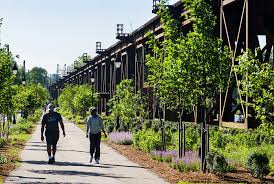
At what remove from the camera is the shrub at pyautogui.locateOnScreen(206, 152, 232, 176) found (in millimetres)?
12625

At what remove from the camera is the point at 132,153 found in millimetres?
19328

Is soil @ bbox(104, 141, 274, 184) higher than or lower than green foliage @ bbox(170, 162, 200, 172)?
lower

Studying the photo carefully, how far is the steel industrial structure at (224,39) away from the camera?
17.3 metres

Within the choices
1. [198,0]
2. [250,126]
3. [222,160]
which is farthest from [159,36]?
[222,160]

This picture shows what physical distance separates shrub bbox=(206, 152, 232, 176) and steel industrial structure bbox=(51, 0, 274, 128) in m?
1.62

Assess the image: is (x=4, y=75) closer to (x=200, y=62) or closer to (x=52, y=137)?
(x=52, y=137)

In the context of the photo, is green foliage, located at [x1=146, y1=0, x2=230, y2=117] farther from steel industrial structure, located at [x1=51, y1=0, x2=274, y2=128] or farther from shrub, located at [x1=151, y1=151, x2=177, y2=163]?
shrub, located at [x1=151, y1=151, x2=177, y2=163]

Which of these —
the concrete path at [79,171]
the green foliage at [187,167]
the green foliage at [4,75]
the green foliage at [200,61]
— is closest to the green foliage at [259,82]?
the concrete path at [79,171]

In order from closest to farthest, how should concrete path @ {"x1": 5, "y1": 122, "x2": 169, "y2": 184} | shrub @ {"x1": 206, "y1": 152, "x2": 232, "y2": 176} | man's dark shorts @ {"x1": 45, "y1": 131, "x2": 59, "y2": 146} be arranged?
1. concrete path @ {"x1": 5, "y1": 122, "x2": 169, "y2": 184}
2. shrub @ {"x1": 206, "y1": 152, "x2": 232, "y2": 176}
3. man's dark shorts @ {"x1": 45, "y1": 131, "x2": 59, "y2": 146}

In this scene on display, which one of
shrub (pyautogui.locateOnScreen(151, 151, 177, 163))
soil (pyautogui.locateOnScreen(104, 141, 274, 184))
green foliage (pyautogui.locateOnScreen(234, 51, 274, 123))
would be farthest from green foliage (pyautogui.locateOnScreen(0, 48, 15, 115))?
green foliage (pyautogui.locateOnScreen(234, 51, 274, 123))

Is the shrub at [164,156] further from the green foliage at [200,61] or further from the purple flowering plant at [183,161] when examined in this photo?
the green foliage at [200,61]

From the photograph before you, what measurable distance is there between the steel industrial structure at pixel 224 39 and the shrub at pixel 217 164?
1618 millimetres

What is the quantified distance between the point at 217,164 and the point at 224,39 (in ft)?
28.8

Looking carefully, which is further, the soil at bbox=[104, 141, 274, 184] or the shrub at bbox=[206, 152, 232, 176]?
the shrub at bbox=[206, 152, 232, 176]
